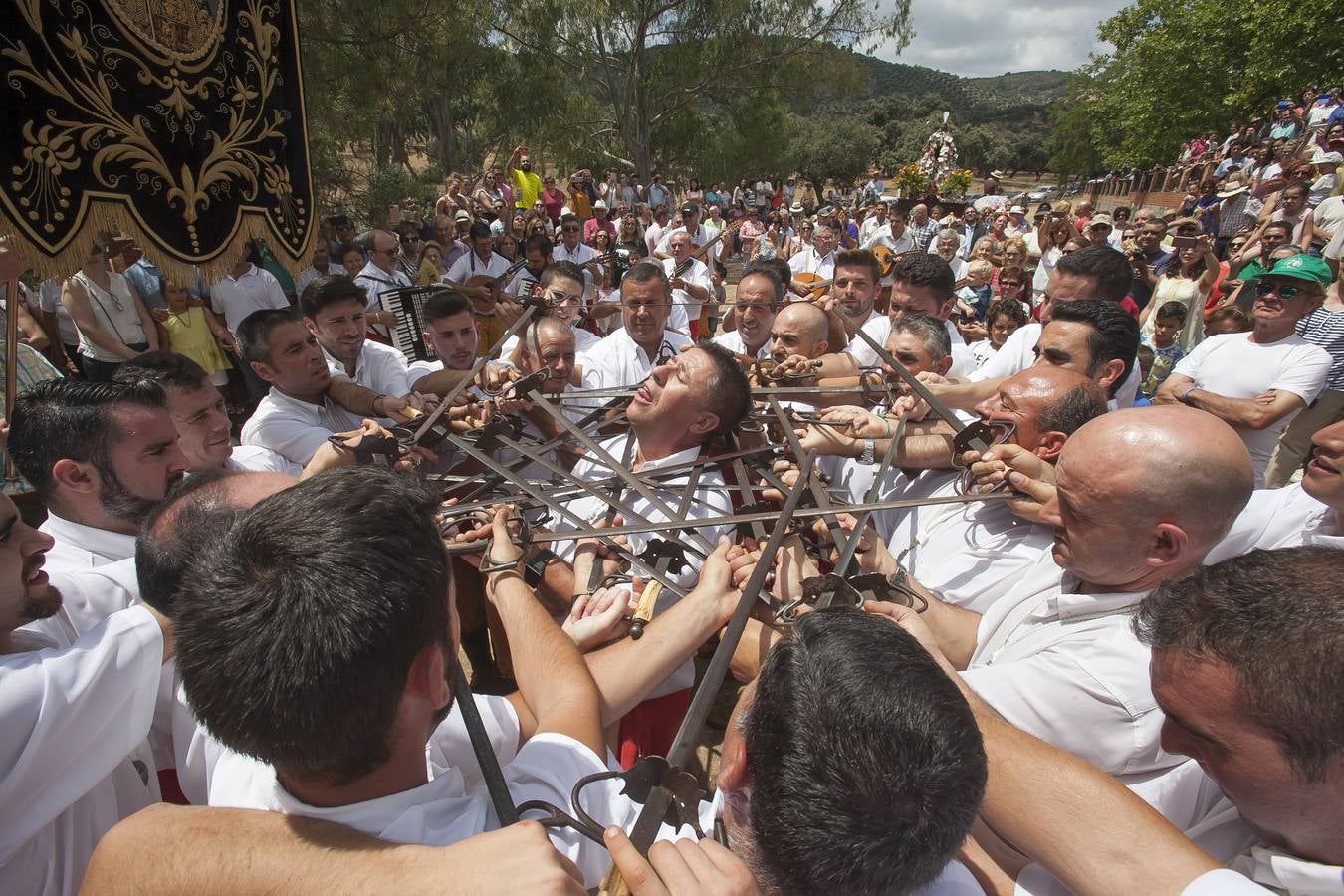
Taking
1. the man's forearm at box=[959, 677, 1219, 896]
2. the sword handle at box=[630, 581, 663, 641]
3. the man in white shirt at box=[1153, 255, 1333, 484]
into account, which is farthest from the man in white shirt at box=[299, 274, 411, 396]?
the man in white shirt at box=[1153, 255, 1333, 484]

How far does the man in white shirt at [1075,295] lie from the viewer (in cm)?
420

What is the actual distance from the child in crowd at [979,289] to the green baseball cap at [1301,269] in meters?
4.13

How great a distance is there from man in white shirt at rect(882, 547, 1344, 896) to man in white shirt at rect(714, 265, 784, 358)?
3.75m

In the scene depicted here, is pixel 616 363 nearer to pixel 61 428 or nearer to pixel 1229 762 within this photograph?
pixel 61 428

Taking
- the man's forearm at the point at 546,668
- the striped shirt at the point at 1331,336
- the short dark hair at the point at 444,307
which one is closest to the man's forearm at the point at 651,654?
the man's forearm at the point at 546,668

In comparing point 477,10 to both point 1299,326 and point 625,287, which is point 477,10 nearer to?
point 625,287

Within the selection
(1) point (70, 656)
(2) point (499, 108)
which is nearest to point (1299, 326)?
(1) point (70, 656)

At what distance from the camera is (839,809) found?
3.47ft

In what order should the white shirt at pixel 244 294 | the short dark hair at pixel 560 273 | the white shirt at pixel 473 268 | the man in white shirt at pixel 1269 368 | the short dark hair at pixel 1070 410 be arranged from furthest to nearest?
the white shirt at pixel 473 268, the white shirt at pixel 244 294, the short dark hair at pixel 560 273, the man in white shirt at pixel 1269 368, the short dark hair at pixel 1070 410

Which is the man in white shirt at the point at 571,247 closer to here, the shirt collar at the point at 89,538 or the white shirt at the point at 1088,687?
the shirt collar at the point at 89,538

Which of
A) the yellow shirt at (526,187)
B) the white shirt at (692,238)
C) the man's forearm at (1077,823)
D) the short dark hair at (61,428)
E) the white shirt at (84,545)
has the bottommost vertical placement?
the man's forearm at (1077,823)

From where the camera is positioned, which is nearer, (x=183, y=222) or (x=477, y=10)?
(x=183, y=222)

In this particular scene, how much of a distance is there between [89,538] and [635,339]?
326cm

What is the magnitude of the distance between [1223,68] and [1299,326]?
3947cm
